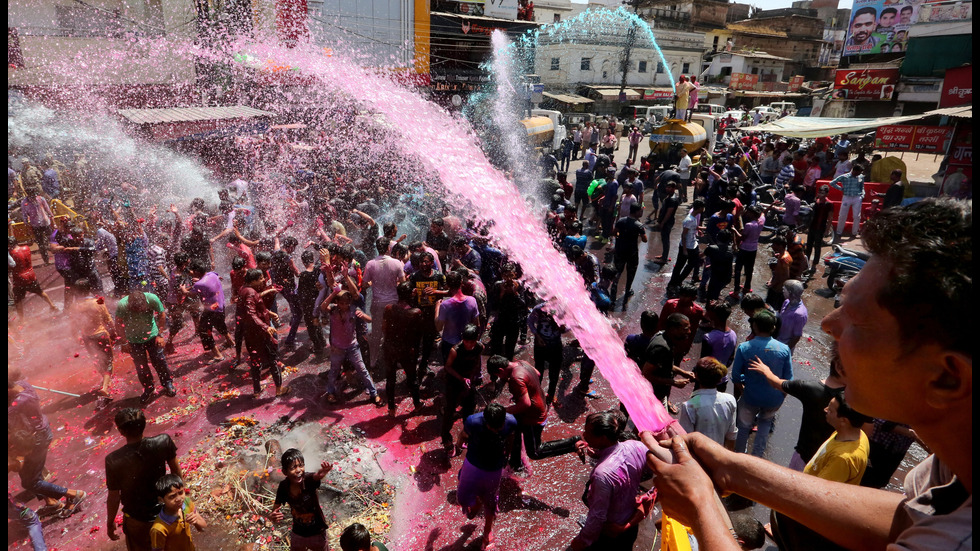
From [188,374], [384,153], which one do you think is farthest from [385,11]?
[188,374]

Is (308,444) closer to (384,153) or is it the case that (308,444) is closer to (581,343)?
(581,343)

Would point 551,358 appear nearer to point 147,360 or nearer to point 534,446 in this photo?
point 534,446

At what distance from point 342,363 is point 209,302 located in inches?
86.6

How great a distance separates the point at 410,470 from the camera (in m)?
5.36

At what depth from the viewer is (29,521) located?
3.92 m

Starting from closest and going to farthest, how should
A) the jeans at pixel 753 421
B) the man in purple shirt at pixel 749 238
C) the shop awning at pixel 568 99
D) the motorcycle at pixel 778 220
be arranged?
the jeans at pixel 753 421 → the man in purple shirt at pixel 749 238 → the motorcycle at pixel 778 220 → the shop awning at pixel 568 99

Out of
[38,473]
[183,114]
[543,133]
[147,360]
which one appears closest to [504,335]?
[147,360]

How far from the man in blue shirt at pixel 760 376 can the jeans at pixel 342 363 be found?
4267mm

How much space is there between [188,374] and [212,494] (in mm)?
2840

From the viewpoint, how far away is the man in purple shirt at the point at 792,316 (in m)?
6.13

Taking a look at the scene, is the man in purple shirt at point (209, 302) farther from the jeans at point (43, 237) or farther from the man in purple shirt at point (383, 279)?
the jeans at point (43, 237)

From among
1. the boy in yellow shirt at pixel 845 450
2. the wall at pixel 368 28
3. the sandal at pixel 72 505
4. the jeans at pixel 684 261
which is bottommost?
the sandal at pixel 72 505

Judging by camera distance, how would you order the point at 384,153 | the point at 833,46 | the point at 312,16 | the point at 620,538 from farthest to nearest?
1. the point at 833,46
2. the point at 312,16
3. the point at 384,153
4. the point at 620,538

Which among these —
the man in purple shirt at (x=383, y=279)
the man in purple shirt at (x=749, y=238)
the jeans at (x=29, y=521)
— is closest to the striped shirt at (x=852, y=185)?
the man in purple shirt at (x=749, y=238)
